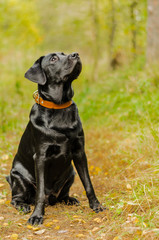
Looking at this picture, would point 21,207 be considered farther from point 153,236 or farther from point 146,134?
point 146,134

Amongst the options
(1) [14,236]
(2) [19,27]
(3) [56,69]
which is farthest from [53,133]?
(2) [19,27]

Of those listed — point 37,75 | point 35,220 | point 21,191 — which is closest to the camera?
point 35,220

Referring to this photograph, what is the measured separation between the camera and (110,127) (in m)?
6.18

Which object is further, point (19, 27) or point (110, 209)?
point (19, 27)

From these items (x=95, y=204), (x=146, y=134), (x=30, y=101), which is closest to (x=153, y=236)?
(x=95, y=204)

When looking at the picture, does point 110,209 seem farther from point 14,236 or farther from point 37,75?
point 37,75

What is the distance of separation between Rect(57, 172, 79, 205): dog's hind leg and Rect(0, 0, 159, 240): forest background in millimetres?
168

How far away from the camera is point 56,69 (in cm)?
326

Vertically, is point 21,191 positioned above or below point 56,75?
below

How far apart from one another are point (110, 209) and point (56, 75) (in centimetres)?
147

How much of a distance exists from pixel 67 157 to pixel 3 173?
5.71ft

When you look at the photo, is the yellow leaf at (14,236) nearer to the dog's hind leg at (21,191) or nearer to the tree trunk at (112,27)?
the dog's hind leg at (21,191)

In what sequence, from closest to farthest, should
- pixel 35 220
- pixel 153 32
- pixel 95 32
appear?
pixel 35 220 < pixel 153 32 < pixel 95 32

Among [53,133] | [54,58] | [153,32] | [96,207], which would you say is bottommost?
[96,207]
